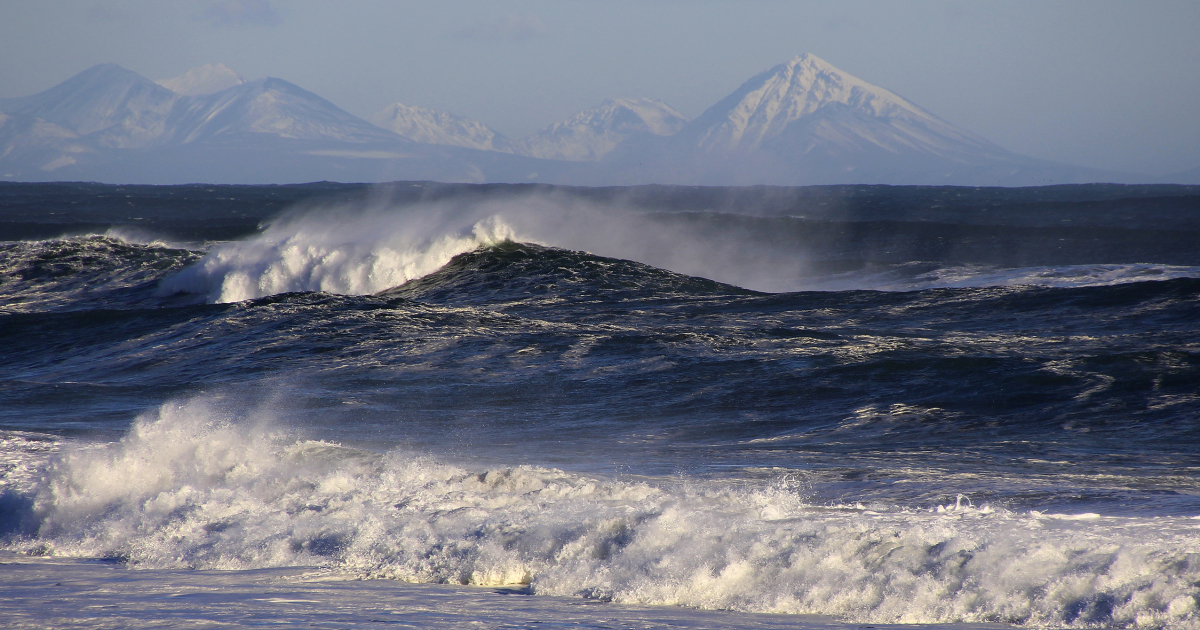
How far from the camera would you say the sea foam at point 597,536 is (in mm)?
3740

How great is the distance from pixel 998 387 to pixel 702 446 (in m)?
3.08

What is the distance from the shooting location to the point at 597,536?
4.49 m

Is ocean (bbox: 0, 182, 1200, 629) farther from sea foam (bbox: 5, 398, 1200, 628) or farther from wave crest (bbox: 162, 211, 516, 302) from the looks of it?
wave crest (bbox: 162, 211, 516, 302)

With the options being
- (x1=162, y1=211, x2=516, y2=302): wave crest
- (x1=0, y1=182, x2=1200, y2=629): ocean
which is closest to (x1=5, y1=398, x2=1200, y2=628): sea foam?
(x1=0, y1=182, x2=1200, y2=629): ocean

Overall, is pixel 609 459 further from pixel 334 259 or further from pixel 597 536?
pixel 334 259

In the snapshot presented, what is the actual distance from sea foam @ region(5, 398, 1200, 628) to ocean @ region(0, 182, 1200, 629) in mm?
19

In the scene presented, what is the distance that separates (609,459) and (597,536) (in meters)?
2.13

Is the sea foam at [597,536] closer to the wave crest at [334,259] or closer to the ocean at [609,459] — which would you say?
the ocean at [609,459]

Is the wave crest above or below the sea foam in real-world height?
above

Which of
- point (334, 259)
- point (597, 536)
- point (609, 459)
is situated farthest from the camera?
point (334, 259)

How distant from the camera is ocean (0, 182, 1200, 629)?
3.88 meters

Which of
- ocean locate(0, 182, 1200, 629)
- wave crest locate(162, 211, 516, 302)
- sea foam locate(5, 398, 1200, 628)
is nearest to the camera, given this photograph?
sea foam locate(5, 398, 1200, 628)

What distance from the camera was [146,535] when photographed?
5109 mm

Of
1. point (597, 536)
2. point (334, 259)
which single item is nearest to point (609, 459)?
point (597, 536)
